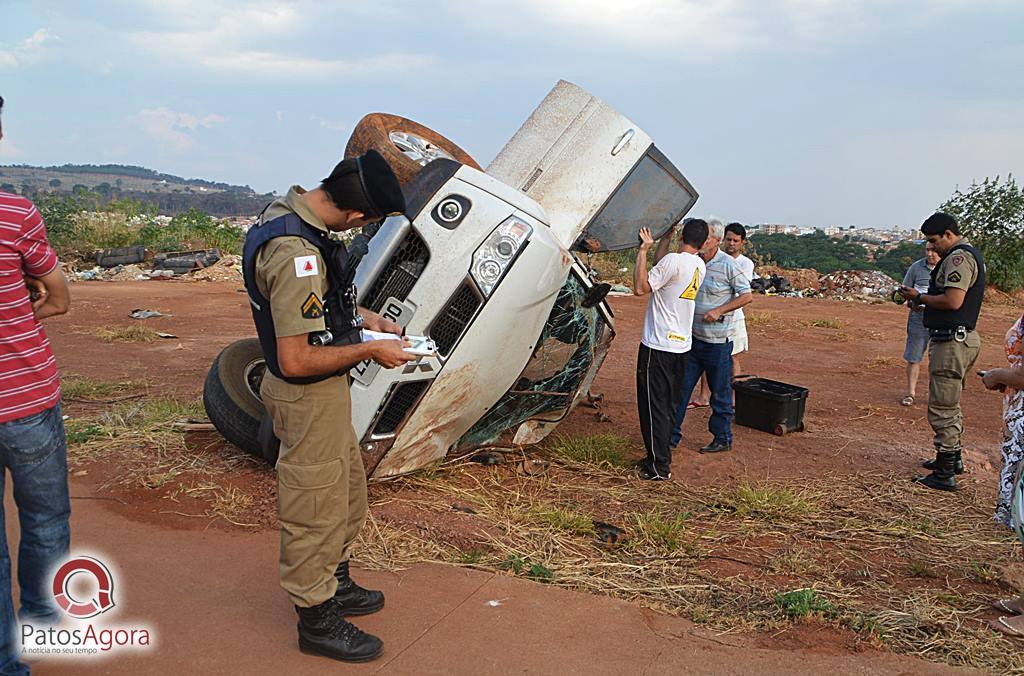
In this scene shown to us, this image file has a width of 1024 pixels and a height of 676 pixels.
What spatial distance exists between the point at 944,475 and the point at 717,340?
190 centimetres

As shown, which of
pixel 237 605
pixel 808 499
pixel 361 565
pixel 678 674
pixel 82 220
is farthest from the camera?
pixel 82 220

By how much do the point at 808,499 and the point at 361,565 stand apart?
312 cm

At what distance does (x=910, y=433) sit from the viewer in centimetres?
738

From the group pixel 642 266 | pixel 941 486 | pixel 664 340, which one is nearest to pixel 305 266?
pixel 642 266

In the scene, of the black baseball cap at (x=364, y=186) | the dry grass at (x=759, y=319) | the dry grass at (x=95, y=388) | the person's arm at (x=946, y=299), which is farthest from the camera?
the dry grass at (x=759, y=319)

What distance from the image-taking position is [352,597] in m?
3.49

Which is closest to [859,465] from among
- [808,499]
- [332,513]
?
[808,499]

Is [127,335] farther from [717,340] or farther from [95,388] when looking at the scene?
[717,340]

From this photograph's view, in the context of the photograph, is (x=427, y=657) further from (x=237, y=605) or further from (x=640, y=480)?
(x=640, y=480)

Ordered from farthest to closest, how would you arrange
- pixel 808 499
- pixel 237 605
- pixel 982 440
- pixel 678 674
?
1. pixel 982 440
2. pixel 808 499
3. pixel 237 605
4. pixel 678 674

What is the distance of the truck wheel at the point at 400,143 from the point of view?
4980 mm

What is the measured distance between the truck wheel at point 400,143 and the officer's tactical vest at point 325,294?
5.78ft

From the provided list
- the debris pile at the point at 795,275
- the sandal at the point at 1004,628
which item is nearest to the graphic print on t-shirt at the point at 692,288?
the sandal at the point at 1004,628

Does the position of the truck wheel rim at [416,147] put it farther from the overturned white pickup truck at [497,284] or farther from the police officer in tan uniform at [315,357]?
the police officer in tan uniform at [315,357]
